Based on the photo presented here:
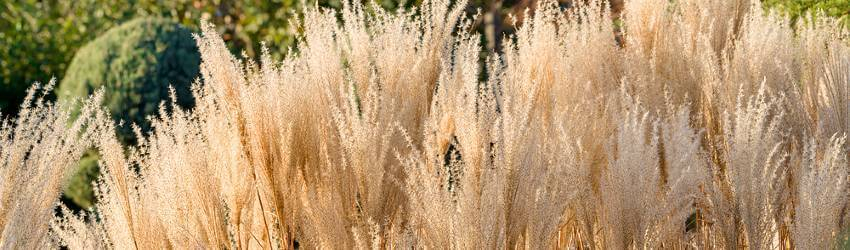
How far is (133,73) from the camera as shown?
25.4ft

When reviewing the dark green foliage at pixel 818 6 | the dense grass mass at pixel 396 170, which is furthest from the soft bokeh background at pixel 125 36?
the dense grass mass at pixel 396 170

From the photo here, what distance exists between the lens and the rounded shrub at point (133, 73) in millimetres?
7648

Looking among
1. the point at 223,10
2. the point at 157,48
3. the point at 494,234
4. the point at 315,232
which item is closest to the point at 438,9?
the point at 315,232

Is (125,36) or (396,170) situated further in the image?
(125,36)

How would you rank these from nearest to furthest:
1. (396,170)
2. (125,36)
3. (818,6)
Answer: (396,170) < (818,6) < (125,36)

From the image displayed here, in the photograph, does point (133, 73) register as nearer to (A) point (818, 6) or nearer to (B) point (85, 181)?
(B) point (85, 181)

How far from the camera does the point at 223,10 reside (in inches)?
385

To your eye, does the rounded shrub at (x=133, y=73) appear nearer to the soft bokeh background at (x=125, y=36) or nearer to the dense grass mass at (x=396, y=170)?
the soft bokeh background at (x=125, y=36)

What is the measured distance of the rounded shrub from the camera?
25.1ft

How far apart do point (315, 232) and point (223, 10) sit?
743 centimetres

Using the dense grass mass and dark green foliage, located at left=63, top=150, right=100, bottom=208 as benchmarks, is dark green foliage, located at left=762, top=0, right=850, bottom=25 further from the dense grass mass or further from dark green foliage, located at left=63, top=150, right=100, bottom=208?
dark green foliage, located at left=63, top=150, right=100, bottom=208

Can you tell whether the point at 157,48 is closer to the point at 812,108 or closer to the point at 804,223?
the point at 812,108

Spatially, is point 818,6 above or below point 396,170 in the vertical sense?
above

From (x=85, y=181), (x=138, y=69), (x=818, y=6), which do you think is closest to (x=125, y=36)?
(x=138, y=69)
